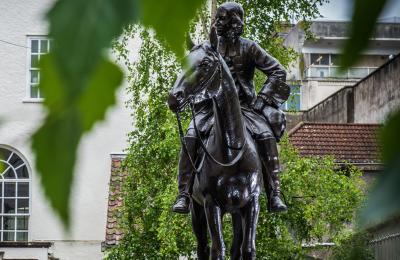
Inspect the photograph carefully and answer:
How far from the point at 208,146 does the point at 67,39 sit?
7808 mm

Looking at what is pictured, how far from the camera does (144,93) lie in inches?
923

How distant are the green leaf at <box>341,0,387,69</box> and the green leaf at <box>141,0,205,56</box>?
0.46ft

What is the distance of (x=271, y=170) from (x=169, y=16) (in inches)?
318

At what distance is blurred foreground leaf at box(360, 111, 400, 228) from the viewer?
838 mm

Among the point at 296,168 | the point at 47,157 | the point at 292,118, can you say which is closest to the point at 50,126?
the point at 47,157

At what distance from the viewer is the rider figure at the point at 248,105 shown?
28.9 feet

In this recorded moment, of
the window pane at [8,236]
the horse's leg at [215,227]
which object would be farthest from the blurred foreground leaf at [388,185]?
the window pane at [8,236]

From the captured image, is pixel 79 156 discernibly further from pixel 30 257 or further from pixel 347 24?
pixel 30 257

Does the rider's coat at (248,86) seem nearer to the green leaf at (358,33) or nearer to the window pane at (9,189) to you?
the green leaf at (358,33)

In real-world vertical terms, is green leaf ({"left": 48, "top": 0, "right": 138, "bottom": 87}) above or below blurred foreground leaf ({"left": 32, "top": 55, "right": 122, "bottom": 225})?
above

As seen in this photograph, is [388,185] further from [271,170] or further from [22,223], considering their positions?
[22,223]

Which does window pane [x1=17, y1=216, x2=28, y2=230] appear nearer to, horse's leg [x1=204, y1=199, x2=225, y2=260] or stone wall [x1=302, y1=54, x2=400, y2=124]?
stone wall [x1=302, y1=54, x2=400, y2=124]

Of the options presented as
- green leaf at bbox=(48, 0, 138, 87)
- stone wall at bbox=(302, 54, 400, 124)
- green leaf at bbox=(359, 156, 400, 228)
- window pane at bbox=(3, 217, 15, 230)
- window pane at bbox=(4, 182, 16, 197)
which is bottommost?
window pane at bbox=(3, 217, 15, 230)

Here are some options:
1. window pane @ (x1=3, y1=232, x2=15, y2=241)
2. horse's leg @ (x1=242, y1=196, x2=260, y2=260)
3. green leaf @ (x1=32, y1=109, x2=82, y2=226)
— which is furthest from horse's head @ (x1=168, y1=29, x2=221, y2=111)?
window pane @ (x1=3, y1=232, x2=15, y2=241)
